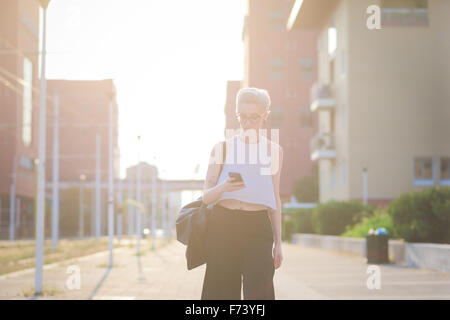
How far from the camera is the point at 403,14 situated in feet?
132

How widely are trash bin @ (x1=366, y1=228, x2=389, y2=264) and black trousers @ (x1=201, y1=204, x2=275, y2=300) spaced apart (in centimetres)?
1757

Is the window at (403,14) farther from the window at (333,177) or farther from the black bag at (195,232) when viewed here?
the black bag at (195,232)

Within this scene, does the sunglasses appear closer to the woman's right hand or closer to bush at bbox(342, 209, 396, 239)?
the woman's right hand

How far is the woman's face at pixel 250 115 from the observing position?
14.8 feet

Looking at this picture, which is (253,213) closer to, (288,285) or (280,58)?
(288,285)

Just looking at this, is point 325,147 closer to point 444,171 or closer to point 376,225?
point 444,171

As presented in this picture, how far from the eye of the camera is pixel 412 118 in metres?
40.3

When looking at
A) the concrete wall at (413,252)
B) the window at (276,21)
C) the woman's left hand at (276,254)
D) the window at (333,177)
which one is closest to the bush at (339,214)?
the concrete wall at (413,252)

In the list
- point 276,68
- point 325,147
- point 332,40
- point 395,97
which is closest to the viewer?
point 395,97

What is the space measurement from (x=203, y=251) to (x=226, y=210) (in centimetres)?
29

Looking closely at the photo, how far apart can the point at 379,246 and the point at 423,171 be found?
2071 centimetres

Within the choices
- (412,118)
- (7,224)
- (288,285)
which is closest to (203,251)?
(288,285)

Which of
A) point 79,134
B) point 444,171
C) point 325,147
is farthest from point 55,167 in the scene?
point 79,134

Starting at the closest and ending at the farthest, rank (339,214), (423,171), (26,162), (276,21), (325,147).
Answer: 1. (339,214)
2. (423,171)
3. (325,147)
4. (276,21)
5. (26,162)
